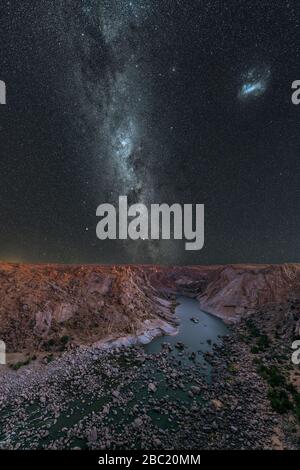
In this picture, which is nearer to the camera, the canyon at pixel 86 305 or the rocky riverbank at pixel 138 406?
the rocky riverbank at pixel 138 406

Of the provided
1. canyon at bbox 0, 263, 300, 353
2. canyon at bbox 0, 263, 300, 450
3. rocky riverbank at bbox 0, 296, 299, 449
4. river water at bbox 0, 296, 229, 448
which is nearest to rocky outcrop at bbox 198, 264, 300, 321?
canyon at bbox 0, 263, 300, 353

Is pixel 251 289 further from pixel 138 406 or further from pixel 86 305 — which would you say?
pixel 138 406

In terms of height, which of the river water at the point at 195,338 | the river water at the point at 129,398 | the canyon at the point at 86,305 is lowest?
the river water at the point at 195,338

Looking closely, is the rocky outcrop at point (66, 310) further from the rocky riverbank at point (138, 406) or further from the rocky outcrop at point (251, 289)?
the rocky outcrop at point (251, 289)

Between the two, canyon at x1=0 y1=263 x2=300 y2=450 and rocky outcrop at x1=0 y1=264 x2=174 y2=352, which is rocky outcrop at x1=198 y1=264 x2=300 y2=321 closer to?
canyon at x1=0 y1=263 x2=300 y2=450

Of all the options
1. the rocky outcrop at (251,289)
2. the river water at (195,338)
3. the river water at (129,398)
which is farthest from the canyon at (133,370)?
the rocky outcrop at (251,289)

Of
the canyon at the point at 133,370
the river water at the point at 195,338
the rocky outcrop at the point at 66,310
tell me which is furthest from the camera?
the river water at the point at 195,338

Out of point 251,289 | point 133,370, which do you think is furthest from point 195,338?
point 251,289

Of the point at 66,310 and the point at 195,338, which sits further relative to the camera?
the point at 195,338
